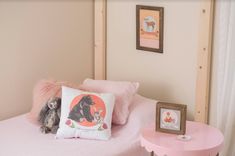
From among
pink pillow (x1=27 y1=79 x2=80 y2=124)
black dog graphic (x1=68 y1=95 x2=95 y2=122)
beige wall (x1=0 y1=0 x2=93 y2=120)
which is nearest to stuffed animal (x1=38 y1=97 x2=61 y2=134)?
pink pillow (x1=27 y1=79 x2=80 y2=124)

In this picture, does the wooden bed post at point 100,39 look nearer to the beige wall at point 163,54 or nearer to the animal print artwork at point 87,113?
the beige wall at point 163,54

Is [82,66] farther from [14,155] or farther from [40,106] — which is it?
[14,155]

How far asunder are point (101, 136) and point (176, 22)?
0.90 metres

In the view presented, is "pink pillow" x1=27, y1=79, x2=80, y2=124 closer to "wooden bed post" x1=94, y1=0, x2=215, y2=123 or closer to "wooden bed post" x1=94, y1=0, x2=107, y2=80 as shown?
"wooden bed post" x1=94, y1=0, x2=107, y2=80

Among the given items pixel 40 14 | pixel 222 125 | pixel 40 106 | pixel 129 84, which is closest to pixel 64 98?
pixel 40 106

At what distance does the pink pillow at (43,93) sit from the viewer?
9.18 feet

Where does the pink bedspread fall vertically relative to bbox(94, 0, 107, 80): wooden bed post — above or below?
below

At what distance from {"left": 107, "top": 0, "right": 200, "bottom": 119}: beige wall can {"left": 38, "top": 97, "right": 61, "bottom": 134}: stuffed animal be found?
2.27ft

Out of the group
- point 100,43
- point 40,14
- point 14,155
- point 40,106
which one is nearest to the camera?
point 14,155

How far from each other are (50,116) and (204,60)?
3.36 ft

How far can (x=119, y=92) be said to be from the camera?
9.23 ft

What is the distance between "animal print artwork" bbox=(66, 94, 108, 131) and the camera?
2.62 m

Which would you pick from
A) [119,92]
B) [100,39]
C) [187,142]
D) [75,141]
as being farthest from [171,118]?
[100,39]

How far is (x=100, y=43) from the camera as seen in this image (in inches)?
132
